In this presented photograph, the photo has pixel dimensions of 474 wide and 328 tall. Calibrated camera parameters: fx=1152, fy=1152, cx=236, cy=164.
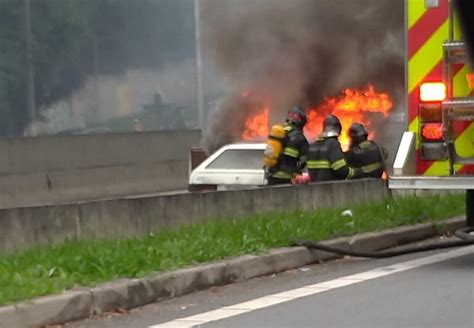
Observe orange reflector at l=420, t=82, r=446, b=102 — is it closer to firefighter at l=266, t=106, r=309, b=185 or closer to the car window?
firefighter at l=266, t=106, r=309, b=185

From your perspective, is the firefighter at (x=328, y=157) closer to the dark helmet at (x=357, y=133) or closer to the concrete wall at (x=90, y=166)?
the dark helmet at (x=357, y=133)

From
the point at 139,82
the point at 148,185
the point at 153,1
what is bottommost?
the point at 148,185

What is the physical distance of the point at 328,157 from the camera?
12.8m

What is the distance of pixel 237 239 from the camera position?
966cm

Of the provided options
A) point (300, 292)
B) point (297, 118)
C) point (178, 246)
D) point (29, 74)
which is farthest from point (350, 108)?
point (300, 292)

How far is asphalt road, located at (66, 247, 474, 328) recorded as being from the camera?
7.25m

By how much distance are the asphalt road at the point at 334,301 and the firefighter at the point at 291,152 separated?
10.8 feet

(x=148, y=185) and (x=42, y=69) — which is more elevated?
(x=42, y=69)

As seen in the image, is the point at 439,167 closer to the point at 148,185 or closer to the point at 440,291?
the point at 440,291

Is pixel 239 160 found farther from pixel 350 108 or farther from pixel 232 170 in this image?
pixel 350 108

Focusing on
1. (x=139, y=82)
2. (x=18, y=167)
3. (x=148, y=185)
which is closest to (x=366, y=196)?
(x=18, y=167)

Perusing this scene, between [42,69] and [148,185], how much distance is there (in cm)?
319

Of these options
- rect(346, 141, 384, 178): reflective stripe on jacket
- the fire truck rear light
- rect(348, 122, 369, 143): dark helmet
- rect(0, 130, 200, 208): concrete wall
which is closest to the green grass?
rect(348, 122, 369, 143): dark helmet

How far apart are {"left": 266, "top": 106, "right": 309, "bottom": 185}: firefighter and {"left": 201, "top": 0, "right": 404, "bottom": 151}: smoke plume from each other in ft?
13.2
